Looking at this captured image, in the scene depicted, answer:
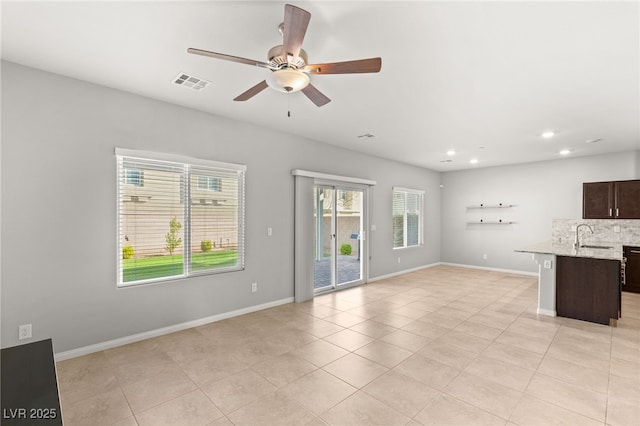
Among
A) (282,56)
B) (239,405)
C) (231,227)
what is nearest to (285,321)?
(231,227)

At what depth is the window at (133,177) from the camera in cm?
335

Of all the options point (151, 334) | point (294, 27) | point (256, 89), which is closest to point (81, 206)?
point (151, 334)

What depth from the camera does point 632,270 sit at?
18.5 ft

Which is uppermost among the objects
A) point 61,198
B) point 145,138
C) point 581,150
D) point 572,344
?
point 581,150

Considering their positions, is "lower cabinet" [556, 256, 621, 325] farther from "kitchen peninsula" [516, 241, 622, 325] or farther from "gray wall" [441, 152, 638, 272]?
"gray wall" [441, 152, 638, 272]

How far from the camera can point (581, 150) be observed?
5969mm

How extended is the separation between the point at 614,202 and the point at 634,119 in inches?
105

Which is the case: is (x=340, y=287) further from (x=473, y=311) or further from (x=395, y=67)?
(x=395, y=67)

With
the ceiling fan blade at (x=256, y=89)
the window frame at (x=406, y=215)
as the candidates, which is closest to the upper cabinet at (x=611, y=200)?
the window frame at (x=406, y=215)

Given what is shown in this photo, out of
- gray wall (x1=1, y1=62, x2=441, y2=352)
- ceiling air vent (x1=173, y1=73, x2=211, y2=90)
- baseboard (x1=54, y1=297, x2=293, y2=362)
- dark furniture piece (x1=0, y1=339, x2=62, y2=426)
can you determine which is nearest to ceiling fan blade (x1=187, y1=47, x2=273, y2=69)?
ceiling air vent (x1=173, y1=73, x2=211, y2=90)

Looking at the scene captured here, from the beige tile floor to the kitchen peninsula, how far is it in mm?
183

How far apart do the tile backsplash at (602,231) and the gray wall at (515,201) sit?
16 cm

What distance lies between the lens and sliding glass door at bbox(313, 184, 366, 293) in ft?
18.0

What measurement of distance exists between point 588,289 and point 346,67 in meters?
4.48
